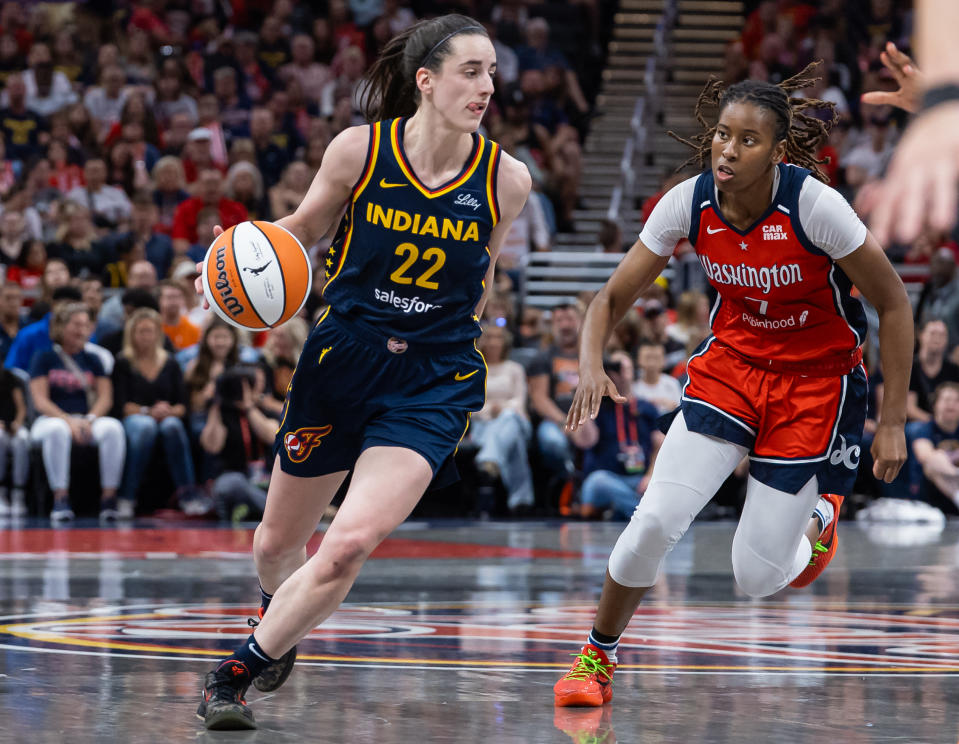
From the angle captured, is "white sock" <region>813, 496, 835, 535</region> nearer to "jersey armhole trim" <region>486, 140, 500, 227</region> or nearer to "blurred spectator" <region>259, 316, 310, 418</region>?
"jersey armhole trim" <region>486, 140, 500, 227</region>

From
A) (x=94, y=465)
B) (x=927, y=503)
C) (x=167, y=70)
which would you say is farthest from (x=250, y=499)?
(x=167, y=70)

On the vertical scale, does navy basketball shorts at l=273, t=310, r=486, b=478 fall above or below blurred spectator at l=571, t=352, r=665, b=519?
above

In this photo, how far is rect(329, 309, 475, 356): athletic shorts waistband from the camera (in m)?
4.93

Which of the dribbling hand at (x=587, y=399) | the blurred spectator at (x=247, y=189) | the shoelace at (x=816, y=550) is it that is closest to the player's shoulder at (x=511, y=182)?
the dribbling hand at (x=587, y=399)

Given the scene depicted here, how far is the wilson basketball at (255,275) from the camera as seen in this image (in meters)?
5.02

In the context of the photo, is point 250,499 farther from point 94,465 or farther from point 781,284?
point 781,284

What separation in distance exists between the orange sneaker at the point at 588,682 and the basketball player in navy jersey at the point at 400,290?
2.72 feet

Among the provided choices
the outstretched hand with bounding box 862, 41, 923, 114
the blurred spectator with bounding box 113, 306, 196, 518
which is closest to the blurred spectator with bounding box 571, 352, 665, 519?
the blurred spectator with bounding box 113, 306, 196, 518

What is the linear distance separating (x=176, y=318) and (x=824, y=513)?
8223 mm

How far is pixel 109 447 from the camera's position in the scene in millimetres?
12164

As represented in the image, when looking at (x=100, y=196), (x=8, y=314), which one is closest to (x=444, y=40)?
(x=8, y=314)

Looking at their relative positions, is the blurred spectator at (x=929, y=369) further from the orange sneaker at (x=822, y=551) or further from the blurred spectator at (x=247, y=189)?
the orange sneaker at (x=822, y=551)

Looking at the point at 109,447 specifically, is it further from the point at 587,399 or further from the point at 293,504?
the point at 587,399

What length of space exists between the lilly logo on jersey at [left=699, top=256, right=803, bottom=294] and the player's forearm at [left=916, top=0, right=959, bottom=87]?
2.73m
